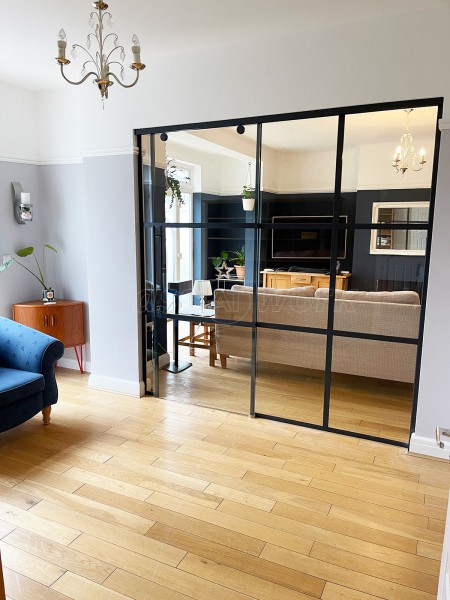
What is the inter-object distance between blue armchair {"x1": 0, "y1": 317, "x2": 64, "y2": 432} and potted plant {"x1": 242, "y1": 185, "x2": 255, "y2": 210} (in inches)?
70.6

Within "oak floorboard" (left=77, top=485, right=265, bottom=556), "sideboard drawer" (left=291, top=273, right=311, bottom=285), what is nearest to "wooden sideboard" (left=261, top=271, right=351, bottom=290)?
"sideboard drawer" (left=291, top=273, right=311, bottom=285)

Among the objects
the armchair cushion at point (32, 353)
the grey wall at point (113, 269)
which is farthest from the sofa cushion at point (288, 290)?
the armchair cushion at point (32, 353)

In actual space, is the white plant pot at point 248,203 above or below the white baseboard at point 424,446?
above

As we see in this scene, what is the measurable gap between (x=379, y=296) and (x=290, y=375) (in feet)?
3.18

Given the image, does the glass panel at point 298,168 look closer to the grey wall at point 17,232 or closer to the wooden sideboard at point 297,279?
the wooden sideboard at point 297,279

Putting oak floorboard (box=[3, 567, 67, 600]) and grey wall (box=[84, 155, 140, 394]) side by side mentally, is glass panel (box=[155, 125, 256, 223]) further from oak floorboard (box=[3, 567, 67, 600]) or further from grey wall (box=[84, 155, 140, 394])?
oak floorboard (box=[3, 567, 67, 600])

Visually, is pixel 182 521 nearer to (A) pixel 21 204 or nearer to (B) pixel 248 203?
(B) pixel 248 203

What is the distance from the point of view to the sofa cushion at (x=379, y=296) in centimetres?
301

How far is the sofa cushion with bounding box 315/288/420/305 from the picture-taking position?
3.01 metres

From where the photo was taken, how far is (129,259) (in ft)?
12.6

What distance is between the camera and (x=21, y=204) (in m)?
4.29

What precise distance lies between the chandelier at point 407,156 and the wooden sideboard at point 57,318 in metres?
3.17

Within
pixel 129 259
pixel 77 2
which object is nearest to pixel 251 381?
pixel 129 259

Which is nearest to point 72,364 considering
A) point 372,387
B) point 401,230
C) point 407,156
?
point 372,387
